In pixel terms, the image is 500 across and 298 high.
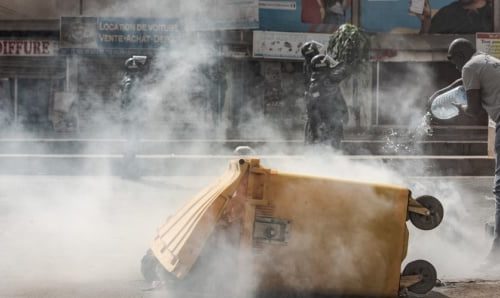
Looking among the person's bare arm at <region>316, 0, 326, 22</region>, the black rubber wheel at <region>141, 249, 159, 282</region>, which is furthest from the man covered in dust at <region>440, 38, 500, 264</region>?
the person's bare arm at <region>316, 0, 326, 22</region>

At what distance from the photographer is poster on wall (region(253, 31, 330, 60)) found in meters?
18.5

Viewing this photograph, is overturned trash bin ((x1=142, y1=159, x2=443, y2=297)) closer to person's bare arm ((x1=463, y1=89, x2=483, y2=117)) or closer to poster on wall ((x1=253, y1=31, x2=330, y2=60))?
person's bare arm ((x1=463, y1=89, x2=483, y2=117))

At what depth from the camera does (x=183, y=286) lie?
3.03 m

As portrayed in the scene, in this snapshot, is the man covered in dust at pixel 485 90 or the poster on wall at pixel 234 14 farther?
the poster on wall at pixel 234 14

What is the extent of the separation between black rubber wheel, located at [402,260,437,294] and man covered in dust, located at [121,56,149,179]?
5.67 meters

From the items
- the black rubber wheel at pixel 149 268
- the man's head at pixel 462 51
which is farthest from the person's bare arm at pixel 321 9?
the black rubber wheel at pixel 149 268

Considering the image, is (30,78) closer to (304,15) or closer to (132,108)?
(304,15)

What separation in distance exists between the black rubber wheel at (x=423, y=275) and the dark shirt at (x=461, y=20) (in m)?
17.7

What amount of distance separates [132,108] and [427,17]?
541 inches

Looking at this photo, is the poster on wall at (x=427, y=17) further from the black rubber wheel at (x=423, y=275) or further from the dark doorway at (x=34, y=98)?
the black rubber wheel at (x=423, y=275)

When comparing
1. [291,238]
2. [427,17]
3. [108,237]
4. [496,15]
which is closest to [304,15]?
[427,17]

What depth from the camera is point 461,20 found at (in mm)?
19766

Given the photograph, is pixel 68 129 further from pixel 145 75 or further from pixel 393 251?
pixel 393 251

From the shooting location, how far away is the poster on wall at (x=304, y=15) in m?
19.0
